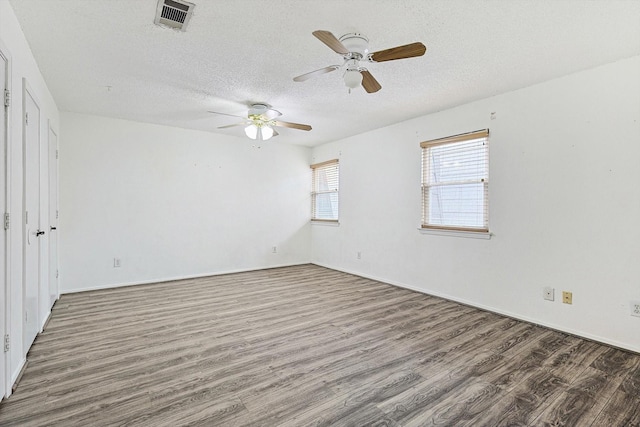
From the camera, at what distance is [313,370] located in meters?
2.22

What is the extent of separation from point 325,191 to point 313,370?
4326mm

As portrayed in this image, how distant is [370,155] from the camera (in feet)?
16.9

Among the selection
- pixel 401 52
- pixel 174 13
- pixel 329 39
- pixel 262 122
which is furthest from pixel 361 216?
pixel 174 13

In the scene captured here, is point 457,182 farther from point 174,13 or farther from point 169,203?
point 169,203

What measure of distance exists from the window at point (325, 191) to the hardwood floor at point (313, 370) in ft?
9.11

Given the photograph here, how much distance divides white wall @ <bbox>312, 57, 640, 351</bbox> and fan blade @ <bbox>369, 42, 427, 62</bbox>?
192 cm

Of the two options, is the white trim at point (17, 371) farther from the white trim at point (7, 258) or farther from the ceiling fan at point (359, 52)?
the ceiling fan at point (359, 52)

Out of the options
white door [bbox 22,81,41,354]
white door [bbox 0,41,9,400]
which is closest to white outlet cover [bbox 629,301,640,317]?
white door [bbox 0,41,9,400]

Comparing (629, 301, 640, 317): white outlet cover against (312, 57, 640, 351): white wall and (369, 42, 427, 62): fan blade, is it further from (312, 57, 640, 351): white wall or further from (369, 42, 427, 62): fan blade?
(369, 42, 427, 62): fan blade

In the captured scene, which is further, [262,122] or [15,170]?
[262,122]

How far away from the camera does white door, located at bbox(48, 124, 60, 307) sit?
3482mm

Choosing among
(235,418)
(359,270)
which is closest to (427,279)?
(359,270)

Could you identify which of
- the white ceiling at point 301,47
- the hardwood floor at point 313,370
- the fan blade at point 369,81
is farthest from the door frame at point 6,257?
the fan blade at point 369,81

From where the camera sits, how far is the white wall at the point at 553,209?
104 inches
